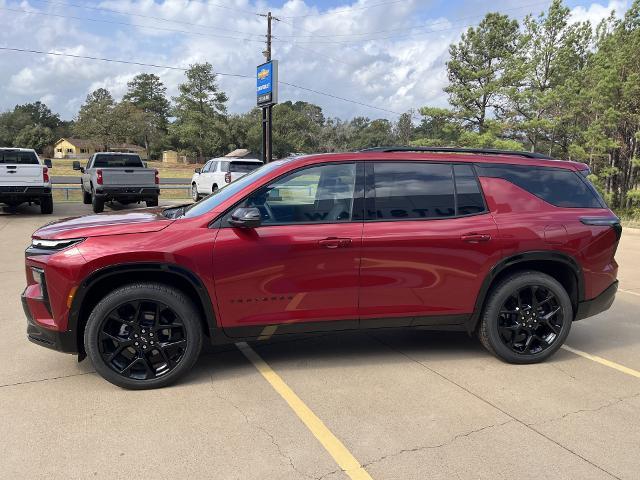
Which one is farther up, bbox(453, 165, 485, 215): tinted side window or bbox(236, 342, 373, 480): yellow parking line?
bbox(453, 165, 485, 215): tinted side window

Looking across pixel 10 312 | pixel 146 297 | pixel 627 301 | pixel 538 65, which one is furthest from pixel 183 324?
pixel 538 65

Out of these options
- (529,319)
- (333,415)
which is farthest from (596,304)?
(333,415)

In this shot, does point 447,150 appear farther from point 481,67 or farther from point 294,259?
point 481,67

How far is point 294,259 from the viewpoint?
11.9 feet

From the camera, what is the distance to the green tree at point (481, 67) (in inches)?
1148

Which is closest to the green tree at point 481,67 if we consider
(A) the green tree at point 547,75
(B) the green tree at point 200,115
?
(A) the green tree at point 547,75

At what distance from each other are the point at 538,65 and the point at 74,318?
3363 centimetres

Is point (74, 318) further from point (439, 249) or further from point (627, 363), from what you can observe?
point (627, 363)

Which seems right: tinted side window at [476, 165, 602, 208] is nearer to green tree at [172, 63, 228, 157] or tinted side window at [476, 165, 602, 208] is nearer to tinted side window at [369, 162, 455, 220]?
tinted side window at [369, 162, 455, 220]

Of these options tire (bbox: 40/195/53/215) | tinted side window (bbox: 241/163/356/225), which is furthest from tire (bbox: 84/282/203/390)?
tire (bbox: 40/195/53/215)

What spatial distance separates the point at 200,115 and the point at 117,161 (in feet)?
213

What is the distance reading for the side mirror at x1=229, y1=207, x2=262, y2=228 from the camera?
A: 345 centimetres

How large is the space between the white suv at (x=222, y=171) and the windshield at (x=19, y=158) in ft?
17.9

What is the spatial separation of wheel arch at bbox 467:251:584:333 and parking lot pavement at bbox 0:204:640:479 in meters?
0.54
